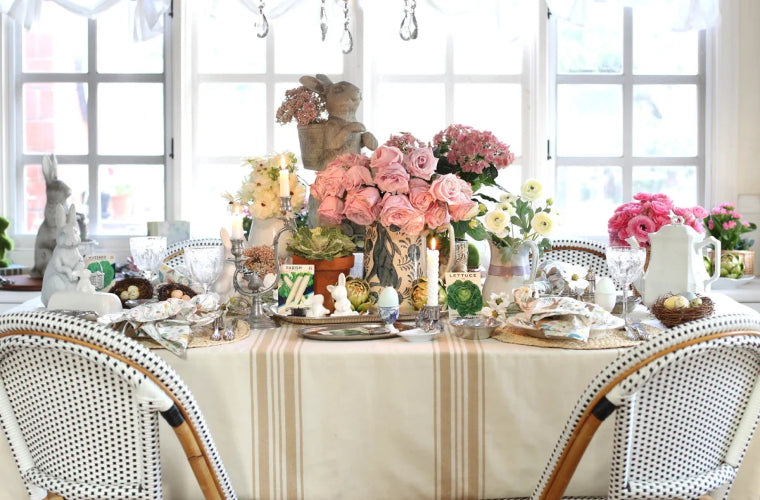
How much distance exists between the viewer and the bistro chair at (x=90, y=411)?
1.08 metres

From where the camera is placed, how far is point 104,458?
1166 millimetres

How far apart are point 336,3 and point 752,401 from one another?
2736 millimetres

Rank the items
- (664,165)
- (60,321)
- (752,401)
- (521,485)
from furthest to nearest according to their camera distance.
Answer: (664,165) < (521,485) < (752,401) < (60,321)

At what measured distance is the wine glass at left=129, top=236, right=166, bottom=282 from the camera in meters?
1.92

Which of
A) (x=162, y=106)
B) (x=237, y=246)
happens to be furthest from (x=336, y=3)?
(x=237, y=246)

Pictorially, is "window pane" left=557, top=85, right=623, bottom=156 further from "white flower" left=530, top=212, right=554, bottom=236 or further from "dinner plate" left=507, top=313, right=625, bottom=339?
"dinner plate" left=507, top=313, right=625, bottom=339

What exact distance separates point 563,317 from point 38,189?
2.92m

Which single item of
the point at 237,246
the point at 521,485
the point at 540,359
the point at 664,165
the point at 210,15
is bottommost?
the point at 521,485

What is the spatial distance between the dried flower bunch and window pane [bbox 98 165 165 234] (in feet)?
5.69

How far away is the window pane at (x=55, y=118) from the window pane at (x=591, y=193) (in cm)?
222

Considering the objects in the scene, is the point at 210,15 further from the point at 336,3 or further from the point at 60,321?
the point at 60,321

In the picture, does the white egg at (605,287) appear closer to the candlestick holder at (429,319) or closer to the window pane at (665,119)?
the candlestick holder at (429,319)

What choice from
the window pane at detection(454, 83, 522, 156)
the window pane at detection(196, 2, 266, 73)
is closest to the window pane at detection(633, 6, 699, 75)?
the window pane at detection(454, 83, 522, 156)

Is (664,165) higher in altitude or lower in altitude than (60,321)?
higher
